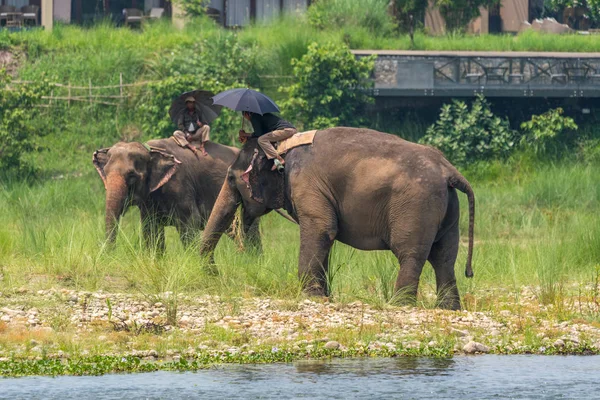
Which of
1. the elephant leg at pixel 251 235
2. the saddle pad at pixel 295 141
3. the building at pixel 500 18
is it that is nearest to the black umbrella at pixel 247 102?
the saddle pad at pixel 295 141

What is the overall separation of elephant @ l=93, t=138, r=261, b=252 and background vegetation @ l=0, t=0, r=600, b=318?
29cm

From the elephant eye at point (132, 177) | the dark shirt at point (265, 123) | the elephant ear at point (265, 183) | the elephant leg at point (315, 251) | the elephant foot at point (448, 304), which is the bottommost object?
the elephant foot at point (448, 304)

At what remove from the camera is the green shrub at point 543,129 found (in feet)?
90.8

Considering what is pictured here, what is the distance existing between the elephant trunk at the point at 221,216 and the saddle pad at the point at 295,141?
0.82 metres

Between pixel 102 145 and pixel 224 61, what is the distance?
2728mm

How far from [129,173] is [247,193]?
2.40m

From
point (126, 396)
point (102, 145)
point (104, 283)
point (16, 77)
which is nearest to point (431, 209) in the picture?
point (104, 283)

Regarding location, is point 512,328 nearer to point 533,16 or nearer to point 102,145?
point 102,145

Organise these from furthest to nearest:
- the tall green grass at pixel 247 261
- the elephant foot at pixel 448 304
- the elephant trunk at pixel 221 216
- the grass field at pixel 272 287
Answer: the elephant trunk at pixel 221 216 → the tall green grass at pixel 247 261 → the elephant foot at pixel 448 304 → the grass field at pixel 272 287

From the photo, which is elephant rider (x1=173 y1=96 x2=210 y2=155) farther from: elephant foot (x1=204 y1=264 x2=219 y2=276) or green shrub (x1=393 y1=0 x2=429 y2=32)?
green shrub (x1=393 y1=0 x2=429 y2=32)

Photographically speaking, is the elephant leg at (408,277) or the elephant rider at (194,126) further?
the elephant rider at (194,126)

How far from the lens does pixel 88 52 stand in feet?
98.5

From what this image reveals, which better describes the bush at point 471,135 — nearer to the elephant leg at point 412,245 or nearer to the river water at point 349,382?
the elephant leg at point 412,245

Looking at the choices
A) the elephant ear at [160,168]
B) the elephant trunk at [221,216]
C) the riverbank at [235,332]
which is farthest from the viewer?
the elephant ear at [160,168]
